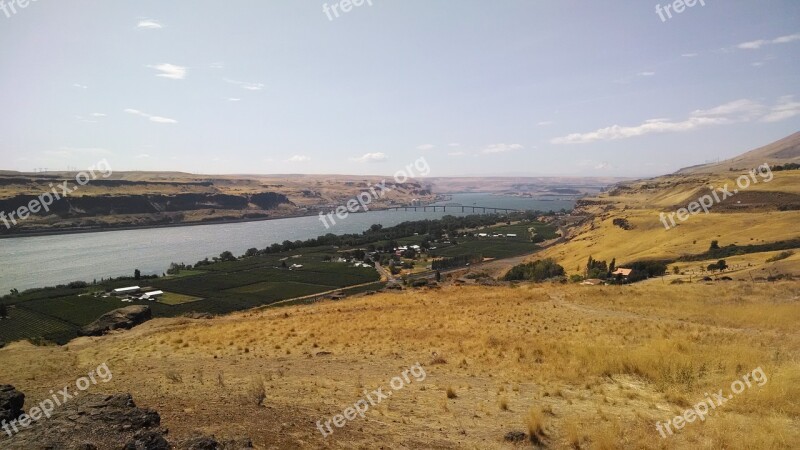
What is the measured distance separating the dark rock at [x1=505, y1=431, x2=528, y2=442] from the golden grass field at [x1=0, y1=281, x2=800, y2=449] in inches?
7.4

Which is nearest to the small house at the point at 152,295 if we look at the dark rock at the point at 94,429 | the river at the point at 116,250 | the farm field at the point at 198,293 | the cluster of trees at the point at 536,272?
the farm field at the point at 198,293

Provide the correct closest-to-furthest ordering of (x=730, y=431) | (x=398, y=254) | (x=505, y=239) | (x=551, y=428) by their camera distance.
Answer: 1. (x=730, y=431)
2. (x=551, y=428)
3. (x=398, y=254)
4. (x=505, y=239)

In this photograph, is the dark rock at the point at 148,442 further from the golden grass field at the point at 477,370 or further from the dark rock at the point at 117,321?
the dark rock at the point at 117,321

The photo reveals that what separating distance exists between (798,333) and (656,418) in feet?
35.8

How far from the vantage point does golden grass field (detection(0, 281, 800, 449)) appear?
10125 mm

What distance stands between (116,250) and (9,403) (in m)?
142

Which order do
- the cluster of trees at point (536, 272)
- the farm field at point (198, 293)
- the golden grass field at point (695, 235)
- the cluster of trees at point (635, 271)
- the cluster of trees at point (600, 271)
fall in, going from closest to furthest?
the cluster of trees at point (635, 271)
the cluster of trees at point (600, 271)
the golden grass field at point (695, 235)
the cluster of trees at point (536, 272)
the farm field at point (198, 293)

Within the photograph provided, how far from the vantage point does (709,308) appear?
22.8 meters

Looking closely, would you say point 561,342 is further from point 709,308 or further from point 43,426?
point 43,426

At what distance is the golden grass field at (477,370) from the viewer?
10125mm

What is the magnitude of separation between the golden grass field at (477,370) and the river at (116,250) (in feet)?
324

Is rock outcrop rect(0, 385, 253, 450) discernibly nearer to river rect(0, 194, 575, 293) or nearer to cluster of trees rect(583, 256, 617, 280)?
cluster of trees rect(583, 256, 617, 280)

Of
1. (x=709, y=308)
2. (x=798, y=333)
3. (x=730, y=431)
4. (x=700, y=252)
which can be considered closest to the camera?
(x=730, y=431)

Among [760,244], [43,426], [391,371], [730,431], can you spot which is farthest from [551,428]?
[760,244]
